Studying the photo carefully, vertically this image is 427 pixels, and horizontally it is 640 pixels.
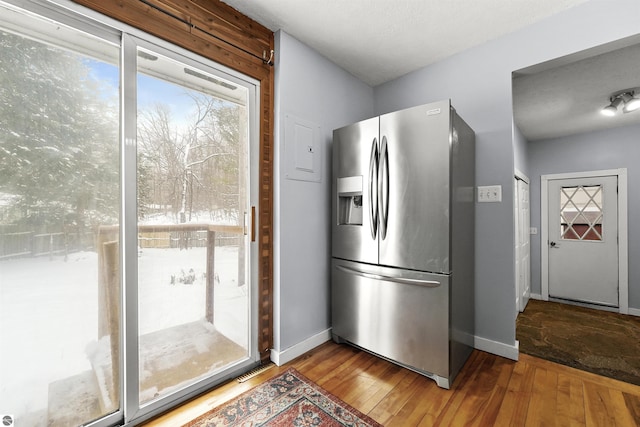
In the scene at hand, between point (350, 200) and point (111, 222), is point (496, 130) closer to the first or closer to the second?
point (350, 200)

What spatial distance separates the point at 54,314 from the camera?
1.27m

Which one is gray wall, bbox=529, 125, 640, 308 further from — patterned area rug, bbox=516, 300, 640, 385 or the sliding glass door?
the sliding glass door

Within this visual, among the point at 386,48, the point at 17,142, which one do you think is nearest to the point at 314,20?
the point at 386,48

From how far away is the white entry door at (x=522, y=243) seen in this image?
3396 mm

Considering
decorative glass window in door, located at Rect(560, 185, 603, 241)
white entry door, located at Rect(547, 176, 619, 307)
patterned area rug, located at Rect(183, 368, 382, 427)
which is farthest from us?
decorative glass window in door, located at Rect(560, 185, 603, 241)

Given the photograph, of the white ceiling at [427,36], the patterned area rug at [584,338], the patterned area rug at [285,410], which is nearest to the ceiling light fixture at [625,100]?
the white ceiling at [427,36]

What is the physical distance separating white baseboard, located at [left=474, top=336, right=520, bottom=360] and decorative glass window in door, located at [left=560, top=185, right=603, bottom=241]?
9.67 ft

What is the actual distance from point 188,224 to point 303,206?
0.91 metres

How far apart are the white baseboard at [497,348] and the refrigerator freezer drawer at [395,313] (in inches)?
29.1

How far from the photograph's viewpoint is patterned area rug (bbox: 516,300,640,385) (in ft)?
6.97

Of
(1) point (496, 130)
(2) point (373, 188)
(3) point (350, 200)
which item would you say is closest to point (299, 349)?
(3) point (350, 200)

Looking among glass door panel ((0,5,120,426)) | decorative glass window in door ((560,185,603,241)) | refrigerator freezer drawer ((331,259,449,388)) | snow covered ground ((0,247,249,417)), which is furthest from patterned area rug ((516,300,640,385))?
glass door panel ((0,5,120,426))

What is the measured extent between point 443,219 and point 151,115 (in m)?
1.94

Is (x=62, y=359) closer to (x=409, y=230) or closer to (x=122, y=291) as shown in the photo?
(x=122, y=291)
